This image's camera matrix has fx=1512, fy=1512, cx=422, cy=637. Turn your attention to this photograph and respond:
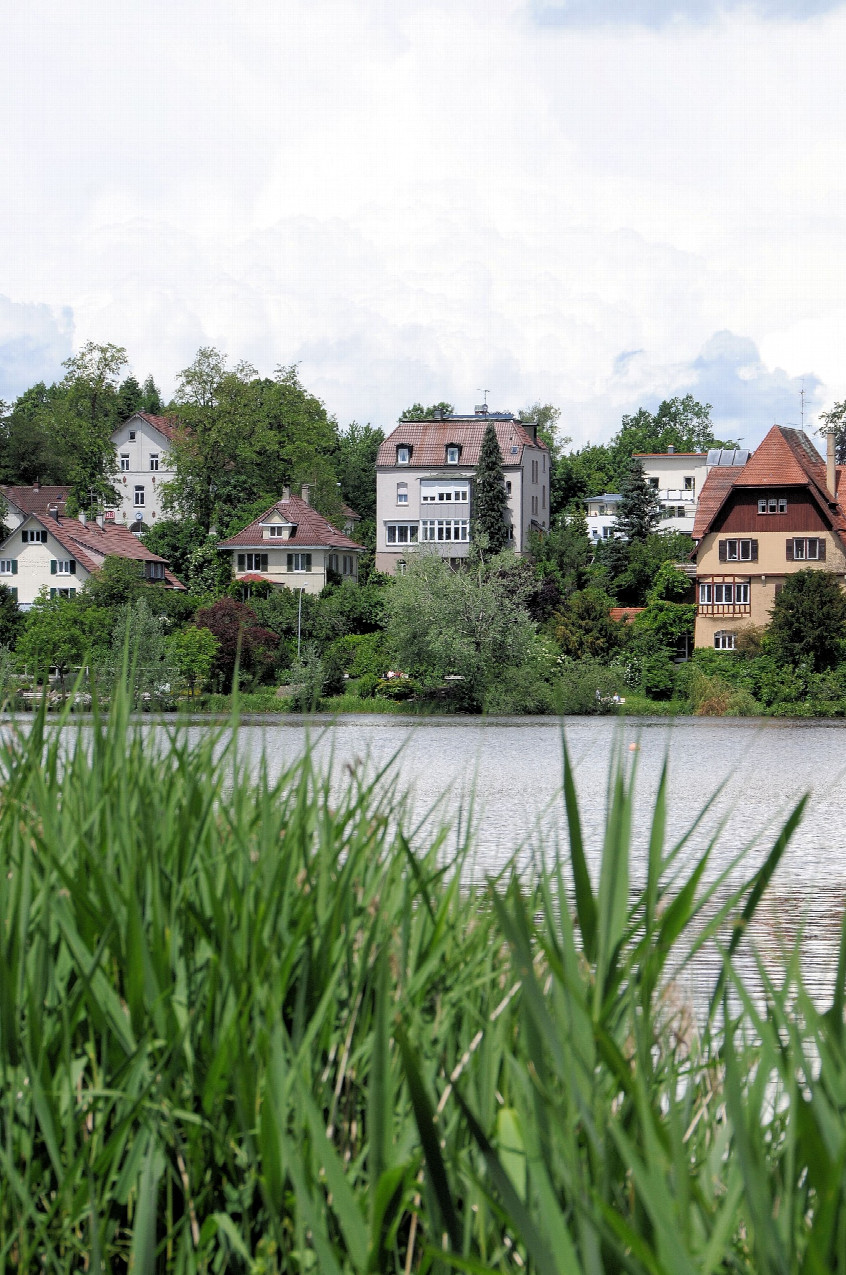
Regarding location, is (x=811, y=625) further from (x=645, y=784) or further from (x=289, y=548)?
(x=289, y=548)

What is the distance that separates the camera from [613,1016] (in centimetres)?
218

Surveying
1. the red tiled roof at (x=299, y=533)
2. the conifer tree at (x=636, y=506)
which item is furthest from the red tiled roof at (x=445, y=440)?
the conifer tree at (x=636, y=506)

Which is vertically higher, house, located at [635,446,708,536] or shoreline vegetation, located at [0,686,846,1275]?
house, located at [635,446,708,536]

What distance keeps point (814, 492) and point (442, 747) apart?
98.0 feet

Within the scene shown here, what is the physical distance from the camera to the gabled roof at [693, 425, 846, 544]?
61.4 meters

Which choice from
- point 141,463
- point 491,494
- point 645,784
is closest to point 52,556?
point 491,494

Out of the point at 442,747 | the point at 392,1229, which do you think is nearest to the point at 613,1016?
the point at 392,1229

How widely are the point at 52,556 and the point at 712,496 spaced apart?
3216cm

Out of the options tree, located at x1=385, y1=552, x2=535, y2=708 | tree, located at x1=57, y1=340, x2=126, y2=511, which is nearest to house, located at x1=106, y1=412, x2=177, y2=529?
tree, located at x1=57, y1=340, x2=126, y2=511

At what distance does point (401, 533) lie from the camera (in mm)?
83250

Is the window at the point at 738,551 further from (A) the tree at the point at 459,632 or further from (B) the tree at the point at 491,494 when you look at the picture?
(B) the tree at the point at 491,494

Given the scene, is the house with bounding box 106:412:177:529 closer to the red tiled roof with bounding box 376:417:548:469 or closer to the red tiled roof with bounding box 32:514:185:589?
the red tiled roof with bounding box 32:514:185:589

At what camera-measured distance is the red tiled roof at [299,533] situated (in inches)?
3068

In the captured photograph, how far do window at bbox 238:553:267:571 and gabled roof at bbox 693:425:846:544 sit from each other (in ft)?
79.1
